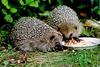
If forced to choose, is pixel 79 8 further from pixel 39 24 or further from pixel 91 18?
pixel 39 24

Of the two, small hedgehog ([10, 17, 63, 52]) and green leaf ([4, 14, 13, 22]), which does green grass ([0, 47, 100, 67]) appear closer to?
small hedgehog ([10, 17, 63, 52])

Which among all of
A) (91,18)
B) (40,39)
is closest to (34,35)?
(40,39)

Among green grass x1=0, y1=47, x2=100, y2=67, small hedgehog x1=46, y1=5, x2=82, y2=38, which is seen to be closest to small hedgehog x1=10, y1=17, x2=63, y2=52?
green grass x1=0, y1=47, x2=100, y2=67

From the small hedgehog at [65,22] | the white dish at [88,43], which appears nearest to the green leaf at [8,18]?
the small hedgehog at [65,22]

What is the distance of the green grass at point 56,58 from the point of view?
21.4 feet

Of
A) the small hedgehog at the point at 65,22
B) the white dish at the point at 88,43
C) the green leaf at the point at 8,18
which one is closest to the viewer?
the white dish at the point at 88,43

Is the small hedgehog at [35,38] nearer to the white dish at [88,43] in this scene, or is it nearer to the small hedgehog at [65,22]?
the white dish at [88,43]

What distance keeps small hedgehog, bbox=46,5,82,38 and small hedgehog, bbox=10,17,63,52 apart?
16.3 inches

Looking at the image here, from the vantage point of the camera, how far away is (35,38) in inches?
296

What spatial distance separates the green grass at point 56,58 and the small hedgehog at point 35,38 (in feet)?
0.62

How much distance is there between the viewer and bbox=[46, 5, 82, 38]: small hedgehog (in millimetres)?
8031

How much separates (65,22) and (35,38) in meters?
0.98

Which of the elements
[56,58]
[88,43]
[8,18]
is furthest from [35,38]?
[8,18]

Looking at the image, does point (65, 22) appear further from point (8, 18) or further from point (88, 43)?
point (8, 18)
